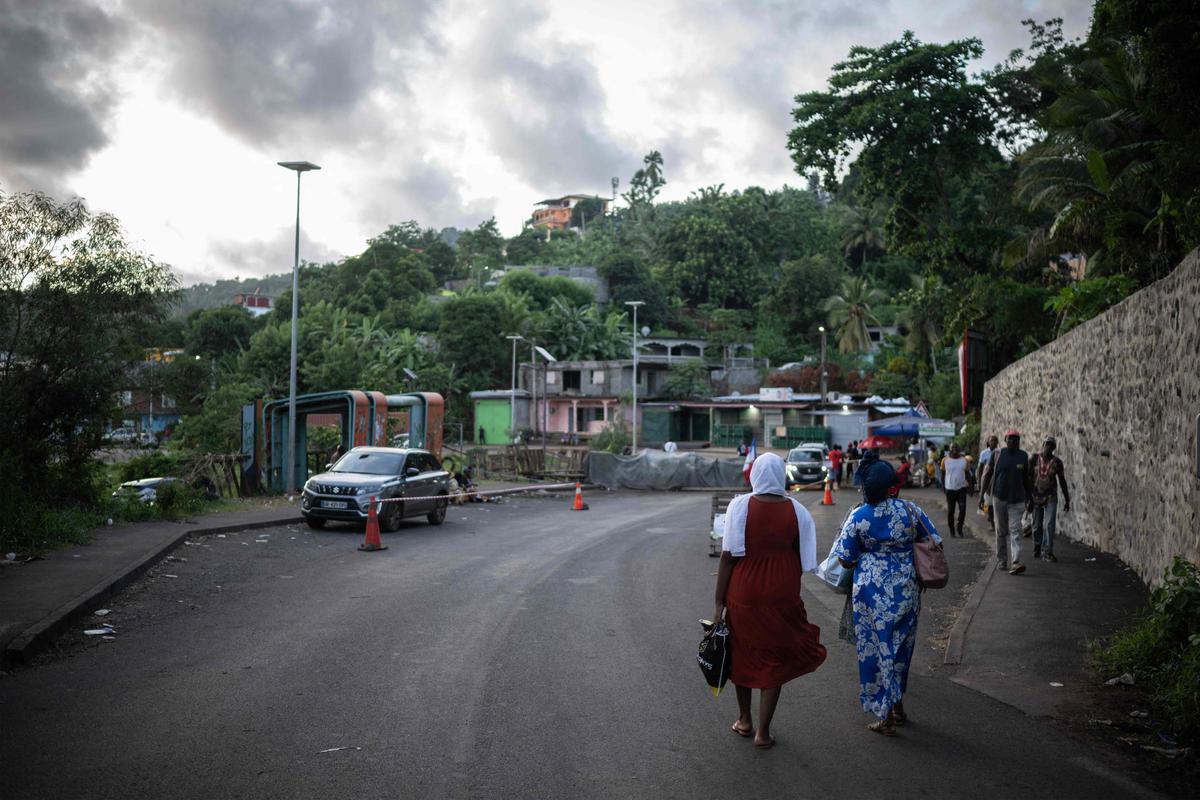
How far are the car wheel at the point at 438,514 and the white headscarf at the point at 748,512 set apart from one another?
1694 centimetres

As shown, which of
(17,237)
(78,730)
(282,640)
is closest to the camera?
(78,730)

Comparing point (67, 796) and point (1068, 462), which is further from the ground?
point (1068, 462)

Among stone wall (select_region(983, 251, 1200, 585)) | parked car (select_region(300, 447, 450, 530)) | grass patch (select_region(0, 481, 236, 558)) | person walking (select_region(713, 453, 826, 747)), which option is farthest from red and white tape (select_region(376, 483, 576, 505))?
person walking (select_region(713, 453, 826, 747))

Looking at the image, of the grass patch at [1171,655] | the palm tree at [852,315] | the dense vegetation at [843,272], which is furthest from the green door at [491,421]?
the grass patch at [1171,655]

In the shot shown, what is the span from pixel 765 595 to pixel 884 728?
4.27ft

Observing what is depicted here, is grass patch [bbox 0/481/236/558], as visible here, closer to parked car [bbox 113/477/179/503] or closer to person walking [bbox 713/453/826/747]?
parked car [bbox 113/477/179/503]

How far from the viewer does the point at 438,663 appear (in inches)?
346

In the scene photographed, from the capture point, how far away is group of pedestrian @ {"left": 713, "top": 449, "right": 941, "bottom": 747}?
6496mm

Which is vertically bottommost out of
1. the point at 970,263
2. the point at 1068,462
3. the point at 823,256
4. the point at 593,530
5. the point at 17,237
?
the point at 593,530

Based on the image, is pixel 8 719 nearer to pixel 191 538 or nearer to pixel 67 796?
pixel 67 796

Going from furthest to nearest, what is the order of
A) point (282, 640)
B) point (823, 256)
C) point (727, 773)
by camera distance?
point (823, 256) → point (282, 640) → point (727, 773)

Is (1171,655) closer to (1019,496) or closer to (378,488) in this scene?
(1019,496)

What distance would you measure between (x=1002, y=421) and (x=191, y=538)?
21.4m

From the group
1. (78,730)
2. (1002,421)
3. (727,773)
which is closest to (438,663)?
(78,730)
